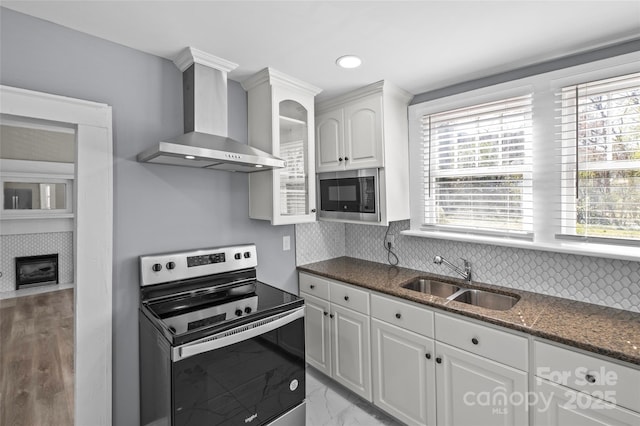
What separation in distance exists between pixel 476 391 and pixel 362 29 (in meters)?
1.97

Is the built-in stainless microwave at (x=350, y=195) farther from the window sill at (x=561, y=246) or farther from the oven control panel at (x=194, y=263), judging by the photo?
the oven control panel at (x=194, y=263)

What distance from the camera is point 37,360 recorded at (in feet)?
7.63

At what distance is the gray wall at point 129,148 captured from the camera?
54.4 inches

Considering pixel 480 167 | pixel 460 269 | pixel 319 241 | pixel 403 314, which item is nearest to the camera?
pixel 403 314

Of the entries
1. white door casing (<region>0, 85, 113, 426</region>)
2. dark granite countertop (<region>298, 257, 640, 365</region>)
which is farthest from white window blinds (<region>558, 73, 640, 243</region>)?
white door casing (<region>0, 85, 113, 426</region>)

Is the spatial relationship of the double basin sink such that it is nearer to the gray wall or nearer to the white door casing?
the gray wall

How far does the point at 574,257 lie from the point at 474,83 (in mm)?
1323

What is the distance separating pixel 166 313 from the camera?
64.1 inches

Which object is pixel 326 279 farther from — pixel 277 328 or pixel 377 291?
pixel 277 328

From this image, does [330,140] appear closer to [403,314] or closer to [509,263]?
[403,314]

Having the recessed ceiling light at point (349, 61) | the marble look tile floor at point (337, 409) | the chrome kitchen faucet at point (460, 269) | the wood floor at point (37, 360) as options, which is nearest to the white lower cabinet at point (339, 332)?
the marble look tile floor at point (337, 409)

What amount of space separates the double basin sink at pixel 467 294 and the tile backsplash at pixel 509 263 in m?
0.12

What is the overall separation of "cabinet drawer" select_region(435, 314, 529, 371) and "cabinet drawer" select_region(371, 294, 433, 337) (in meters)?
0.07

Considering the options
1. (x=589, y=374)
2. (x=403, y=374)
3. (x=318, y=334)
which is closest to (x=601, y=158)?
(x=589, y=374)
